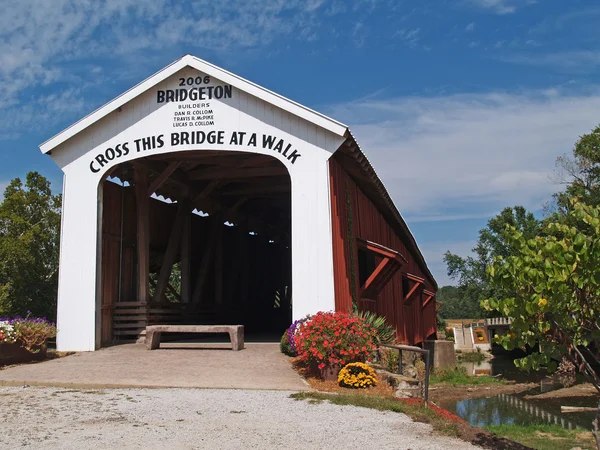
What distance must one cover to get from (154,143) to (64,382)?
639 cm

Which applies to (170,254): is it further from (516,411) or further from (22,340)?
(516,411)

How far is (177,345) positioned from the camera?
1447 centimetres

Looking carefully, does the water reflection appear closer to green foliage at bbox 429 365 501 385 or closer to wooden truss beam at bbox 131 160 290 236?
green foliage at bbox 429 365 501 385

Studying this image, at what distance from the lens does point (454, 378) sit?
99.5 feet

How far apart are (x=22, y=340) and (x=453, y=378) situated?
23076 millimetres

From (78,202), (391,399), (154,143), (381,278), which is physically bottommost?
(391,399)

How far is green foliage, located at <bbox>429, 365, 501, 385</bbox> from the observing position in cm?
2947

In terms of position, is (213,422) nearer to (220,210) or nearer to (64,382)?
(64,382)

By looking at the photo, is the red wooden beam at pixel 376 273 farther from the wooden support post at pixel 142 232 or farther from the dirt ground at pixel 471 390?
the dirt ground at pixel 471 390

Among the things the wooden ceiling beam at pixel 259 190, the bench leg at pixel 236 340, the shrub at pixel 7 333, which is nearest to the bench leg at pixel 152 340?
the bench leg at pixel 236 340

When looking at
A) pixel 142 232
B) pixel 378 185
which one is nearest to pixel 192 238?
pixel 142 232


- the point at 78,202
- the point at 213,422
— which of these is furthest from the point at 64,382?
the point at 78,202

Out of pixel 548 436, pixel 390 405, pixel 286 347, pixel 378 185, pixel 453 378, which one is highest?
pixel 378 185

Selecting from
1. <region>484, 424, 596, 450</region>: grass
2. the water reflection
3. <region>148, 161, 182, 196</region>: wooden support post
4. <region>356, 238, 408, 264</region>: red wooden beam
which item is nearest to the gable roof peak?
<region>148, 161, 182, 196</region>: wooden support post
